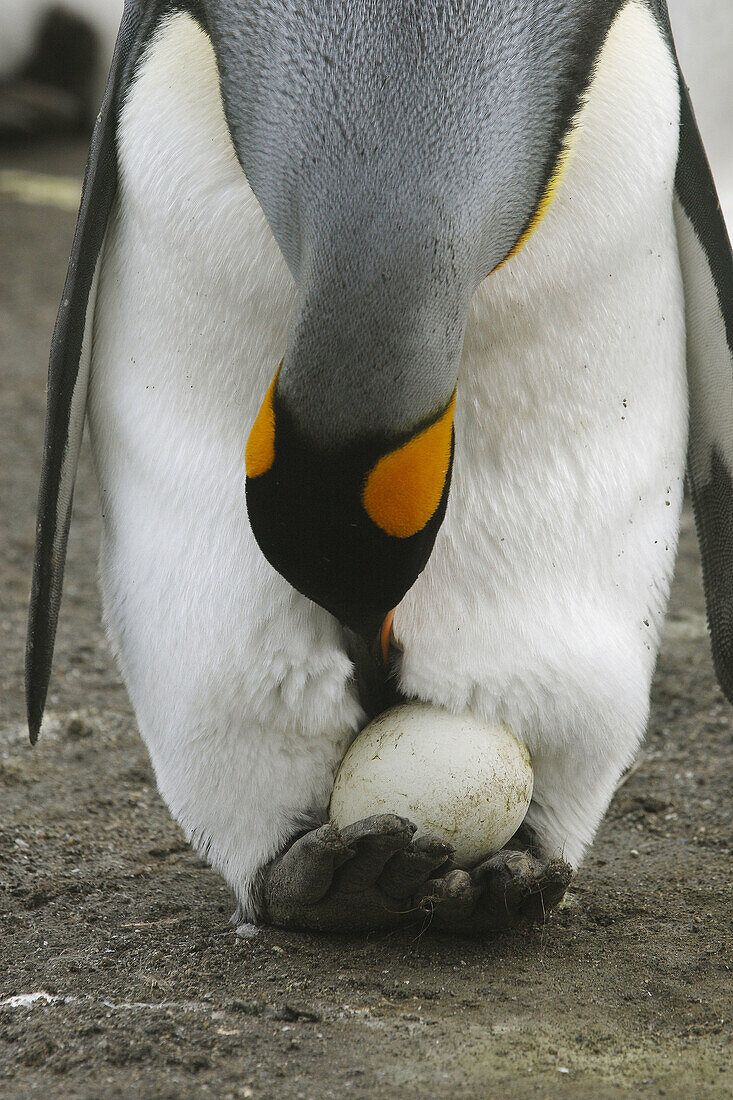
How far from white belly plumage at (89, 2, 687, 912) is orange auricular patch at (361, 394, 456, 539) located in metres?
0.40

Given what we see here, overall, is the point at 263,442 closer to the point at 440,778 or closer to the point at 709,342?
the point at 440,778

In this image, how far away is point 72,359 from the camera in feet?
6.59

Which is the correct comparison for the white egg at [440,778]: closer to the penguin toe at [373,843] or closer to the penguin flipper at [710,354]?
the penguin toe at [373,843]

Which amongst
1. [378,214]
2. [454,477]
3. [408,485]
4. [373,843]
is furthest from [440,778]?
[378,214]

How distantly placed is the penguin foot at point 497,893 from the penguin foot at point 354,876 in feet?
0.11

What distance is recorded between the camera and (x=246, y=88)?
1708 millimetres

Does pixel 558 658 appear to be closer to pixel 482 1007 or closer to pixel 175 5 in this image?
pixel 482 1007

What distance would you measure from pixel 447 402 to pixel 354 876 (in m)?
0.73

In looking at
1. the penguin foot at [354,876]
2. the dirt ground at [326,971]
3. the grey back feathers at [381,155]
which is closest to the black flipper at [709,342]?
the grey back feathers at [381,155]

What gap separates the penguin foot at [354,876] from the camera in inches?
68.4

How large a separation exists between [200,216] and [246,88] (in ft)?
0.62

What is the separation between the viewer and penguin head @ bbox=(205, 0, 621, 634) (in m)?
1.40

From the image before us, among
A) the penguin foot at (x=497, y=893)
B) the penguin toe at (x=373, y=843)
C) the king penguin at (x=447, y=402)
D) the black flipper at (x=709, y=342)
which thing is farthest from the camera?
the black flipper at (x=709, y=342)

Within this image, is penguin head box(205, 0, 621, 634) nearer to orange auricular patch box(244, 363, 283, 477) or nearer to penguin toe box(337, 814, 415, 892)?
orange auricular patch box(244, 363, 283, 477)
